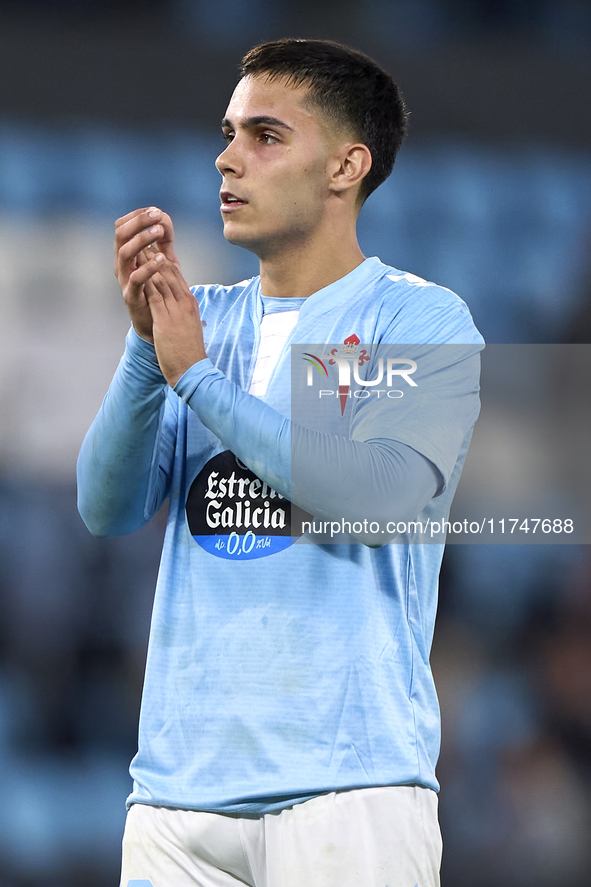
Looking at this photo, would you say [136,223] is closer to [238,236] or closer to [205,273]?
[238,236]

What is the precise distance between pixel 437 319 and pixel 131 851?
82 centimetres

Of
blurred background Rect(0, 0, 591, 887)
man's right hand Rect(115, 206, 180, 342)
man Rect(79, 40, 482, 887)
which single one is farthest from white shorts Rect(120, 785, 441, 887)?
blurred background Rect(0, 0, 591, 887)

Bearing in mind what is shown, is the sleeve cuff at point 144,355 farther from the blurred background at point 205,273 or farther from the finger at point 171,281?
the blurred background at point 205,273

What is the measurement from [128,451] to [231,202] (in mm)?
393

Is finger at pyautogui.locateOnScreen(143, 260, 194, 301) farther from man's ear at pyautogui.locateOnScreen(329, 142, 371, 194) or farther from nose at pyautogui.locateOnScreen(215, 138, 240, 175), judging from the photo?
man's ear at pyautogui.locateOnScreen(329, 142, 371, 194)

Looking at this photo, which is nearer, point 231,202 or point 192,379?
point 192,379

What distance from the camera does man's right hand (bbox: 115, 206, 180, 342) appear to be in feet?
4.48

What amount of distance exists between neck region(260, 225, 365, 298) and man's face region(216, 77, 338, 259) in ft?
0.05

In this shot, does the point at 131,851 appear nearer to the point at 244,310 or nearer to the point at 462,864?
the point at 244,310

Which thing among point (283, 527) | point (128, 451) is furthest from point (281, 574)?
point (128, 451)

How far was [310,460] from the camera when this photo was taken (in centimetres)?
127

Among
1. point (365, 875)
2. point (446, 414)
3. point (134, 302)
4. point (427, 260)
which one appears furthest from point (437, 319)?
point (427, 260)

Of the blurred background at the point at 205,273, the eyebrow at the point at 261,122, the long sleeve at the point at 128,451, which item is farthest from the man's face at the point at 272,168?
the blurred background at the point at 205,273

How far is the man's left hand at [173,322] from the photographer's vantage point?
133 cm
